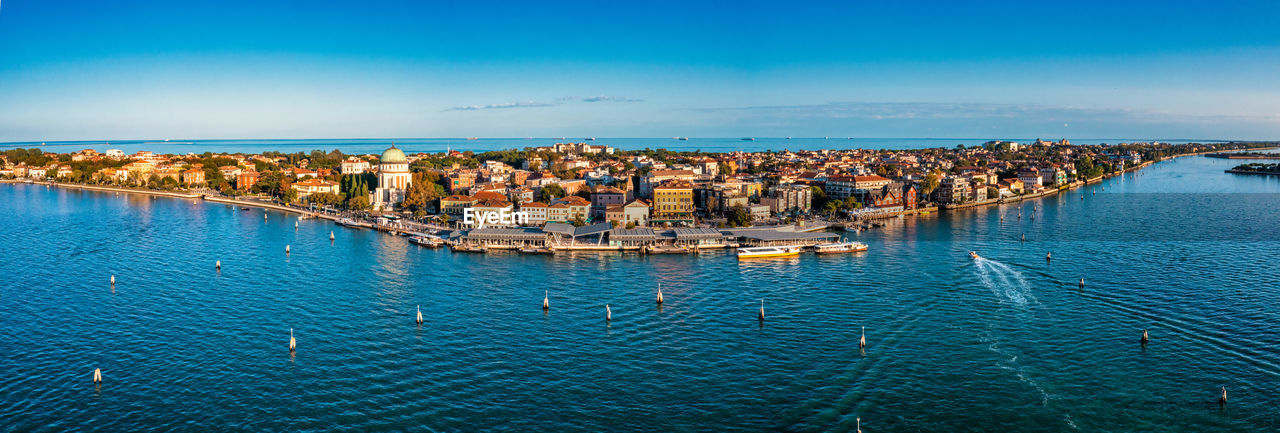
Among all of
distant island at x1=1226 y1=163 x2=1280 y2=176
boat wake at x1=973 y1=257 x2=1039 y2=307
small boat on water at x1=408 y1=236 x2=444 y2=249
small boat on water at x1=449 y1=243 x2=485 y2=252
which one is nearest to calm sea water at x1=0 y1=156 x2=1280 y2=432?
boat wake at x1=973 y1=257 x2=1039 y2=307

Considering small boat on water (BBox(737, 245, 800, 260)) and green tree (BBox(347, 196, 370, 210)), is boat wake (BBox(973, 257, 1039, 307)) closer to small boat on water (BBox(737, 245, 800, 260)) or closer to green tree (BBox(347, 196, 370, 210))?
small boat on water (BBox(737, 245, 800, 260))

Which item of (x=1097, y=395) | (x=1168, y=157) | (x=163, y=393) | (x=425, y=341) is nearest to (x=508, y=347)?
(x=425, y=341)

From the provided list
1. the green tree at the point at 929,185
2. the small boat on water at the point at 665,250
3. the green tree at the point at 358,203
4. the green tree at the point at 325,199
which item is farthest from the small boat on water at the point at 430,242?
the green tree at the point at 929,185

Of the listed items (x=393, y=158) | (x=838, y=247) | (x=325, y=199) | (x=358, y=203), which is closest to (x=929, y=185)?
(x=838, y=247)

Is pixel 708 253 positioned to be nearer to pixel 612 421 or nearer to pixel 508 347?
pixel 508 347

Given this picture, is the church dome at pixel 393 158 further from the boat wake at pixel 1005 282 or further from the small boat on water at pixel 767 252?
the boat wake at pixel 1005 282

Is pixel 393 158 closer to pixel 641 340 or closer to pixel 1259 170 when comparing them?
pixel 641 340

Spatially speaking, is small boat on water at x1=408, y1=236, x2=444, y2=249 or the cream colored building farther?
the cream colored building
